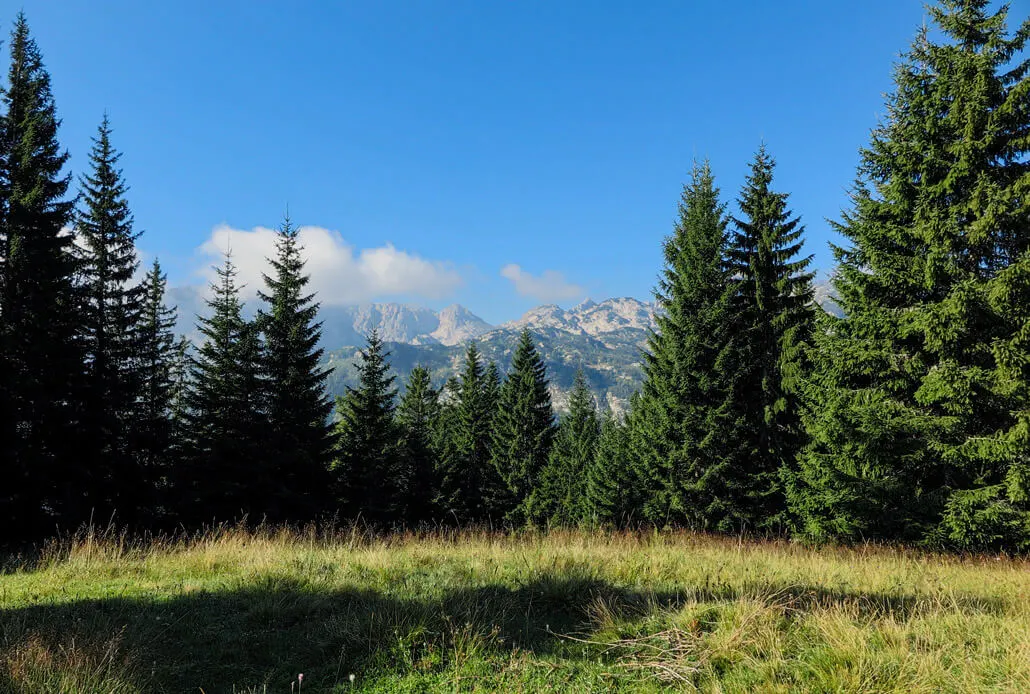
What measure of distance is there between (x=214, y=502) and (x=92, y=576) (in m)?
18.3

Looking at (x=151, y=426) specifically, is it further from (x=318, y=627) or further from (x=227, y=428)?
(x=318, y=627)

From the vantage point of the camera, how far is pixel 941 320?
10516 mm

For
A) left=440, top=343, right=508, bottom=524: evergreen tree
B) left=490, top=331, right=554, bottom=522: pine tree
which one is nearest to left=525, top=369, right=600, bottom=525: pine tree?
left=490, top=331, right=554, bottom=522: pine tree

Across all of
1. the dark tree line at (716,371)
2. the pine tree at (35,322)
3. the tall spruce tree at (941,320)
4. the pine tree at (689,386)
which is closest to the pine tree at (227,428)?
the dark tree line at (716,371)

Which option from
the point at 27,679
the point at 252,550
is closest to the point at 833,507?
the point at 252,550

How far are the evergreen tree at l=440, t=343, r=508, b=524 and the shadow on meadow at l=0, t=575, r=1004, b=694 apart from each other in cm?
3610

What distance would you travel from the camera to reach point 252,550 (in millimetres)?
7172

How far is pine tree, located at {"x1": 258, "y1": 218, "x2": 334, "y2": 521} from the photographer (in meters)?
23.4

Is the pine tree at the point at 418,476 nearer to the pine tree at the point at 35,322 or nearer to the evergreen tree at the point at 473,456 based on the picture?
the evergreen tree at the point at 473,456

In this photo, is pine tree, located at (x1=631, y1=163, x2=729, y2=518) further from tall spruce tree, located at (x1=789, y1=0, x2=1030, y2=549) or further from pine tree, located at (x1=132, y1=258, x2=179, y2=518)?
pine tree, located at (x1=132, y1=258, x2=179, y2=518)

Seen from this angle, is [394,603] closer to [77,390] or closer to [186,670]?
[186,670]

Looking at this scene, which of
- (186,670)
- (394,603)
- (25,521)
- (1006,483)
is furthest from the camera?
(25,521)

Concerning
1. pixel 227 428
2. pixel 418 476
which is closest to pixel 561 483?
pixel 418 476

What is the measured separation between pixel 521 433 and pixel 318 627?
38892 mm
